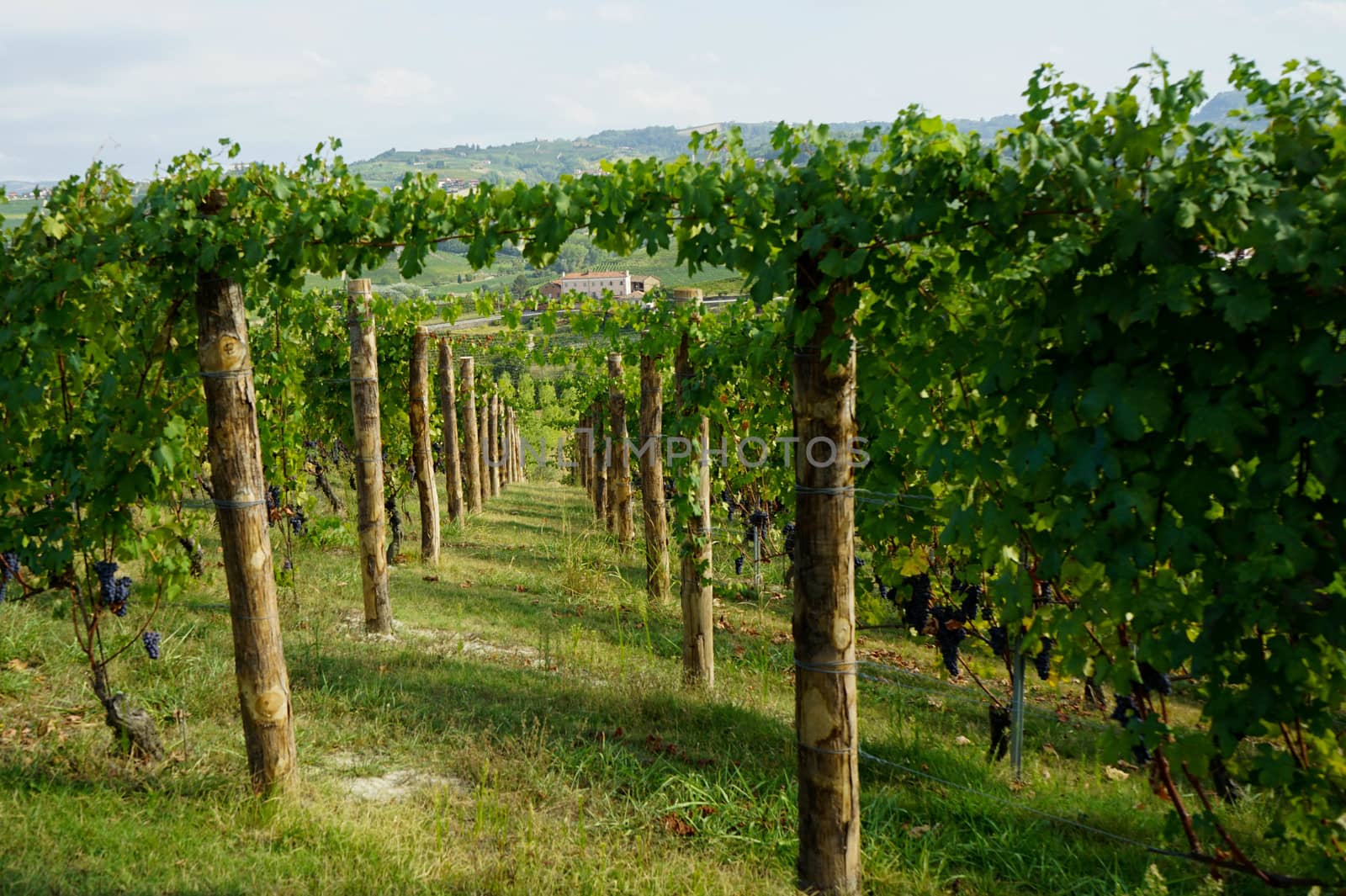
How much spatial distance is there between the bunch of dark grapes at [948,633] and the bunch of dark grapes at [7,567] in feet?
18.0

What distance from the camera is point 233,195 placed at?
388 cm

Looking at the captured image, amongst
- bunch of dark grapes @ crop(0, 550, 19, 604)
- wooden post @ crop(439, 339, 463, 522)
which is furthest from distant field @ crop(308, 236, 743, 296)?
bunch of dark grapes @ crop(0, 550, 19, 604)

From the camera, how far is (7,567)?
5.23 metres

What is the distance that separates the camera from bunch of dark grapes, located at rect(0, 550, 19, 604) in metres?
5.04

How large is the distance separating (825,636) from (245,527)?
2791 millimetres

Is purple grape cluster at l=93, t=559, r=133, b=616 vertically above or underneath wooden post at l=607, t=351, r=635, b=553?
above

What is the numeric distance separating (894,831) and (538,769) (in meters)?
1.87

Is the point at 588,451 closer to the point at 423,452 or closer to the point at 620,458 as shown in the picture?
the point at 620,458

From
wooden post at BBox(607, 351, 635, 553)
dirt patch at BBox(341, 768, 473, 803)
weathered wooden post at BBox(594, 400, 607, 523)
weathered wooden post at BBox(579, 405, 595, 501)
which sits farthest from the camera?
weathered wooden post at BBox(579, 405, 595, 501)

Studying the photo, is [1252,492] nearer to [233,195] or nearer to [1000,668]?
[233,195]

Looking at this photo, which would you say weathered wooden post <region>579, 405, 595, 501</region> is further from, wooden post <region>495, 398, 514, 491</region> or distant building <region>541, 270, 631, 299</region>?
distant building <region>541, 270, 631, 299</region>

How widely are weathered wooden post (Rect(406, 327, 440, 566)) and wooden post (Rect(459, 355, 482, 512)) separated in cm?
592

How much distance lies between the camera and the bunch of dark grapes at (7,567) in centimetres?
504

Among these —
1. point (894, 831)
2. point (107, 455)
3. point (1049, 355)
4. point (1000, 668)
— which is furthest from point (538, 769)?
point (1000, 668)
